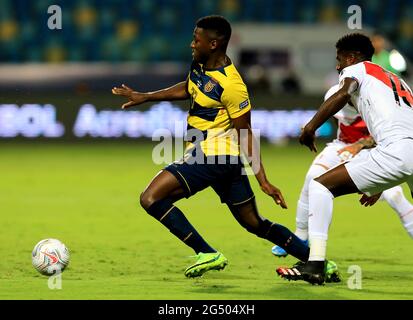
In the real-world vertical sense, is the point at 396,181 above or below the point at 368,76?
below

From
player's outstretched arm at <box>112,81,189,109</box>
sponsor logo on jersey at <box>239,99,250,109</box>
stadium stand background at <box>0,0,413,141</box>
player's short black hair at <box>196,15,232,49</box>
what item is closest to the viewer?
sponsor logo on jersey at <box>239,99,250,109</box>

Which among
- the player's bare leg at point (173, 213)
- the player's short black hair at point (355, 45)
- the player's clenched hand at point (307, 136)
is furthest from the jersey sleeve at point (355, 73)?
the player's bare leg at point (173, 213)

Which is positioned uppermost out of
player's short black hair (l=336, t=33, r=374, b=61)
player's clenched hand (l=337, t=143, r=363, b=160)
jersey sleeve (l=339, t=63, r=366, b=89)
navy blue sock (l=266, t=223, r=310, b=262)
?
player's short black hair (l=336, t=33, r=374, b=61)

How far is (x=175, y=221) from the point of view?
26.7 feet

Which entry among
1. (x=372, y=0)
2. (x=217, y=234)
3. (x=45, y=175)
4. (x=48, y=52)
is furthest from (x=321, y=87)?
(x=217, y=234)

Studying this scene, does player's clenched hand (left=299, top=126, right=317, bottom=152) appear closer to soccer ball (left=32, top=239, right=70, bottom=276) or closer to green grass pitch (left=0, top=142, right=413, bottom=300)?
green grass pitch (left=0, top=142, right=413, bottom=300)

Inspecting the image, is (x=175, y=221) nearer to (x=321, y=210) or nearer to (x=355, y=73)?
(x=321, y=210)

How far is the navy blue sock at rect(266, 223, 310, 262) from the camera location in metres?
8.29

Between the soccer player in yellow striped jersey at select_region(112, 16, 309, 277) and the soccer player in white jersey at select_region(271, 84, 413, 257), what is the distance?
1197 mm

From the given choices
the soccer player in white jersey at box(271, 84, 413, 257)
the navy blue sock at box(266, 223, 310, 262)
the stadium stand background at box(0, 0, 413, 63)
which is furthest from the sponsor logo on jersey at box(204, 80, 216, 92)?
the stadium stand background at box(0, 0, 413, 63)

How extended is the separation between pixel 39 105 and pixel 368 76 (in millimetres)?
13487

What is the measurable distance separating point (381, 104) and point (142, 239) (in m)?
4.15

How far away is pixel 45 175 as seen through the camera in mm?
16719

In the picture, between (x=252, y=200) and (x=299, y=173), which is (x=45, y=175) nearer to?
(x=299, y=173)
